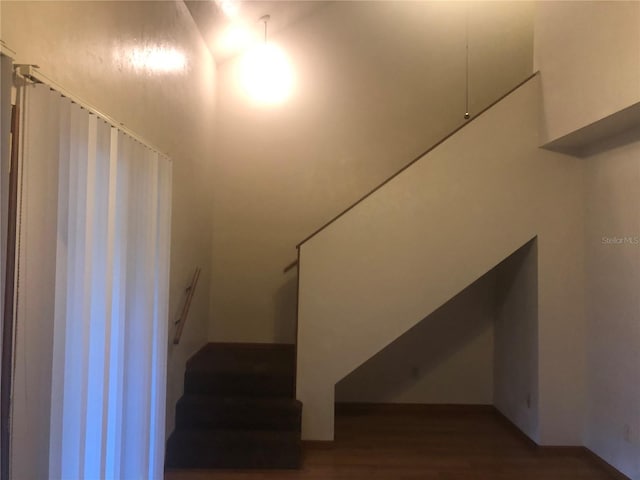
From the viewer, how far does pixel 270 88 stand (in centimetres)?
480

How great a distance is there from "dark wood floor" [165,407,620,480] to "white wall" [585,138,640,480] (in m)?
0.28

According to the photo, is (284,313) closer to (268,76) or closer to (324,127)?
(324,127)

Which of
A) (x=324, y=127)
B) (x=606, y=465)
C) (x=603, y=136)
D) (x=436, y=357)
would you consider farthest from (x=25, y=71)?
(x=436, y=357)

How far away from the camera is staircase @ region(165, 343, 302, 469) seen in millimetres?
3322

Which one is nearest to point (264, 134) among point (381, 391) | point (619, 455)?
point (381, 391)

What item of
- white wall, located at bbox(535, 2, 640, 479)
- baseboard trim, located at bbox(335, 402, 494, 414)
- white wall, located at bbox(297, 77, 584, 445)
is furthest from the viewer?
baseboard trim, located at bbox(335, 402, 494, 414)

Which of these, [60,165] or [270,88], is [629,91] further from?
[270,88]

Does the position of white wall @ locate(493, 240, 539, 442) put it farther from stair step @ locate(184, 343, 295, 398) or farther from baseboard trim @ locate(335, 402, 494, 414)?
stair step @ locate(184, 343, 295, 398)

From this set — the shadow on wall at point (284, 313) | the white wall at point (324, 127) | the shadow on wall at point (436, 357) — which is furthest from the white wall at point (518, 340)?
the shadow on wall at point (284, 313)

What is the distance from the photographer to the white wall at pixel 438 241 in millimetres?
3629

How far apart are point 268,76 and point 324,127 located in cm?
80

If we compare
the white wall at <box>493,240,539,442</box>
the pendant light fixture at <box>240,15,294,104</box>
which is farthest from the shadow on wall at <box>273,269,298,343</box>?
the white wall at <box>493,240,539,442</box>

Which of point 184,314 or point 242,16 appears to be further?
point 242,16

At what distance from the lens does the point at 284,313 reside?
4.79 meters
